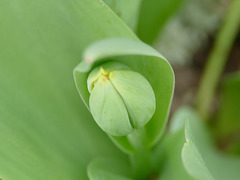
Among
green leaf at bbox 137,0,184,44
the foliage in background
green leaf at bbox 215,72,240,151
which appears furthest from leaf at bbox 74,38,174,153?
green leaf at bbox 215,72,240,151

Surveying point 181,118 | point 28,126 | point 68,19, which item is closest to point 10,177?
point 28,126

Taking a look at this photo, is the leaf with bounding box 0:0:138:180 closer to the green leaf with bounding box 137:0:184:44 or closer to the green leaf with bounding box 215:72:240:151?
the green leaf with bounding box 137:0:184:44

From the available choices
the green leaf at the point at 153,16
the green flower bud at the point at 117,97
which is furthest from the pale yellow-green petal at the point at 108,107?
the green leaf at the point at 153,16

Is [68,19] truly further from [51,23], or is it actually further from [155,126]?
[155,126]

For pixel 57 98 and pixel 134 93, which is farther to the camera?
pixel 57 98

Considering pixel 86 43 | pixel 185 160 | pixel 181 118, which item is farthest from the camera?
pixel 181 118

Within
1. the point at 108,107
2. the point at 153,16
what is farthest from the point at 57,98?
the point at 153,16

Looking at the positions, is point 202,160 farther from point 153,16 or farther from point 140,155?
point 153,16
